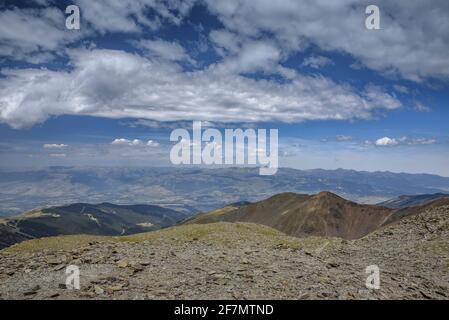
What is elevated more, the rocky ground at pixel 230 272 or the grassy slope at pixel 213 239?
the rocky ground at pixel 230 272

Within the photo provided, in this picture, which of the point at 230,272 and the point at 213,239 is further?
the point at 213,239

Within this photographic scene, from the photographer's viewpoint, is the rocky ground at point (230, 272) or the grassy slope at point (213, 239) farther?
the grassy slope at point (213, 239)

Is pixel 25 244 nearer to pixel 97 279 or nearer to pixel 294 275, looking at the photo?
pixel 97 279

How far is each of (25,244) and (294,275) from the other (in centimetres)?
4338

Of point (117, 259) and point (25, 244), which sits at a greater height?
point (117, 259)

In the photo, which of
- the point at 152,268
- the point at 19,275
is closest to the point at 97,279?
the point at 152,268

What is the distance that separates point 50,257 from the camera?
29578mm

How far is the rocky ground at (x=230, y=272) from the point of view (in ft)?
64.1

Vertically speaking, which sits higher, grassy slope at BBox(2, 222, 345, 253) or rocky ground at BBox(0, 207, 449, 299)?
rocky ground at BBox(0, 207, 449, 299)

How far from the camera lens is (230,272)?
23.7 metres

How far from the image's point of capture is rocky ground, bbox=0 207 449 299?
19.5 meters

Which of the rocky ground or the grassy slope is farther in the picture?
the grassy slope

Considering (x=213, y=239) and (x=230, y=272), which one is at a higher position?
(x=230, y=272)
